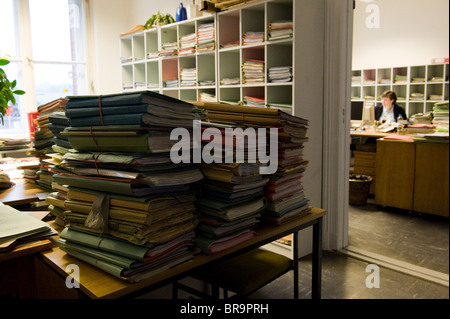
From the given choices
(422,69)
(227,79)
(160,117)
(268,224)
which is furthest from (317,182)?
(422,69)

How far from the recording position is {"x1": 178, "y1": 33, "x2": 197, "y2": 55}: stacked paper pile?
13.2ft

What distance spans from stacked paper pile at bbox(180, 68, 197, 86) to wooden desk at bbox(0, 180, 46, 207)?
7.48ft

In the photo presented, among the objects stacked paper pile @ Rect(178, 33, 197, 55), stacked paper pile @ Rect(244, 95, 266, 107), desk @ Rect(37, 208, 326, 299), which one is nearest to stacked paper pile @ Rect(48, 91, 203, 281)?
desk @ Rect(37, 208, 326, 299)

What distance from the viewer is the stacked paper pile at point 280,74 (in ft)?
10.1

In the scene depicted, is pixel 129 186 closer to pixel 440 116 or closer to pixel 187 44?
pixel 187 44

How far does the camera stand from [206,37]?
149 inches

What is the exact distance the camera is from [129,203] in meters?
1.10

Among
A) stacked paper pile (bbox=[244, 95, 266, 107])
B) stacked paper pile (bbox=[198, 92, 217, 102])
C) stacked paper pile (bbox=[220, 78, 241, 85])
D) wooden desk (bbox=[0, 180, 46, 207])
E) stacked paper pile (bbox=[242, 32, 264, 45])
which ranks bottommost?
wooden desk (bbox=[0, 180, 46, 207])

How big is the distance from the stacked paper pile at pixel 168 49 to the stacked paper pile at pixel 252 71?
116 cm

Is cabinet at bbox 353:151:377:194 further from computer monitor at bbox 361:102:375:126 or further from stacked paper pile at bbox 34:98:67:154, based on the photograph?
stacked paper pile at bbox 34:98:67:154

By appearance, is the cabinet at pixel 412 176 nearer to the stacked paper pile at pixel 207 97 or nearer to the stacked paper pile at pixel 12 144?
the stacked paper pile at pixel 207 97

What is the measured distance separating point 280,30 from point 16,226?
8.05ft

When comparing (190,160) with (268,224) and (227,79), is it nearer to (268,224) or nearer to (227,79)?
(268,224)

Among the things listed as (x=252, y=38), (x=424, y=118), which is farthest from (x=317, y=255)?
(x=424, y=118)
